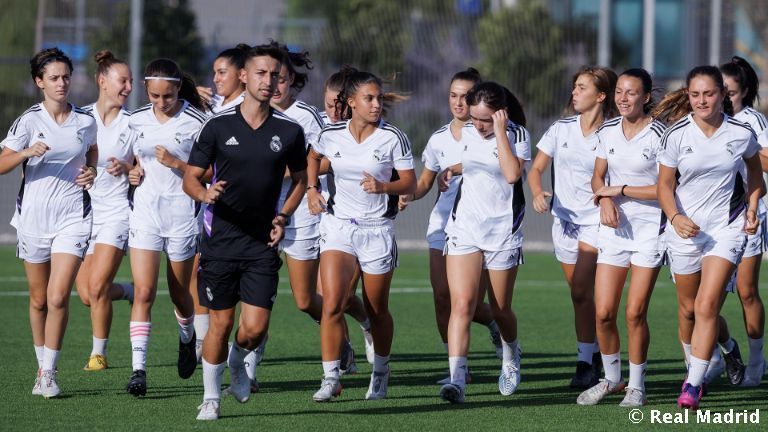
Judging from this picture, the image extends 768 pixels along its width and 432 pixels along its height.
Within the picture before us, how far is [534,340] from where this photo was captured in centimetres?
1300

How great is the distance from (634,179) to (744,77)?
161 centimetres

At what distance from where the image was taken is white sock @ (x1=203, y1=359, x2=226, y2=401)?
26.7 ft

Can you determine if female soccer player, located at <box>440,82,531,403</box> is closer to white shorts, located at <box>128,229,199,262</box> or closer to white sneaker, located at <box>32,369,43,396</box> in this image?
white shorts, located at <box>128,229,199,262</box>

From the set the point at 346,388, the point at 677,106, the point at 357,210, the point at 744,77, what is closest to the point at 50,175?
the point at 357,210

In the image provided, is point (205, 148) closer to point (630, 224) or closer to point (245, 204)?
point (245, 204)

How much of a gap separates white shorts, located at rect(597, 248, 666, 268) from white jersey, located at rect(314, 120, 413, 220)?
148 cm

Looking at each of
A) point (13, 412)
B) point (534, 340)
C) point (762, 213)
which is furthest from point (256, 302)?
point (534, 340)

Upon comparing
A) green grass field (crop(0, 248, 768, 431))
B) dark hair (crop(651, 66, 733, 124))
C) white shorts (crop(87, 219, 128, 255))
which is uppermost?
dark hair (crop(651, 66, 733, 124))

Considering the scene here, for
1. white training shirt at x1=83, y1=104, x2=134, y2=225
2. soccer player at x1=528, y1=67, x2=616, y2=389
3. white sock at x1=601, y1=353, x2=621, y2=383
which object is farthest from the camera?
white training shirt at x1=83, y1=104, x2=134, y2=225

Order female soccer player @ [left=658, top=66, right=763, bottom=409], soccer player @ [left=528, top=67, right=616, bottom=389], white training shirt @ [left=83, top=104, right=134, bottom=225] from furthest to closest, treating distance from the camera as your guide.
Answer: white training shirt @ [left=83, top=104, right=134, bottom=225] < soccer player @ [left=528, top=67, right=616, bottom=389] < female soccer player @ [left=658, top=66, right=763, bottom=409]

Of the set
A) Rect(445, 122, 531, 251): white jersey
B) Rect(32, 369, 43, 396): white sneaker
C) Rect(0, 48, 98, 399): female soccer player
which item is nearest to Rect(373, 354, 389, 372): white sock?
Rect(445, 122, 531, 251): white jersey

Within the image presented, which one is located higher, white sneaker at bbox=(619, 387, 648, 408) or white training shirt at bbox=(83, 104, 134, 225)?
white training shirt at bbox=(83, 104, 134, 225)

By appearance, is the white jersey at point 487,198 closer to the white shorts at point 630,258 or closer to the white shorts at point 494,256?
the white shorts at point 494,256

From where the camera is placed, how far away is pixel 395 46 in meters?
25.3
